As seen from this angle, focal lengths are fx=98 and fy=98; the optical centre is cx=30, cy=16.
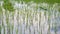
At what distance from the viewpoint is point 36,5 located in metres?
1.21

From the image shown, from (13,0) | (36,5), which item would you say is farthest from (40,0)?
(13,0)

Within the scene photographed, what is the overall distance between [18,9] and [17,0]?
11 centimetres

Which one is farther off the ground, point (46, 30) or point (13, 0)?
point (13, 0)

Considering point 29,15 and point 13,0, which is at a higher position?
point 13,0

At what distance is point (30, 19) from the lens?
1.22m

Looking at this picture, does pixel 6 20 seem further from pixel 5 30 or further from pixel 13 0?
pixel 13 0

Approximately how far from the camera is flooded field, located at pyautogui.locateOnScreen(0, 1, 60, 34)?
1.19 m

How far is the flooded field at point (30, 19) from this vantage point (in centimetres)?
119

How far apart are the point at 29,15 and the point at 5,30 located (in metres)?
0.36

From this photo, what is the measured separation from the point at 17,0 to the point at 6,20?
287 millimetres

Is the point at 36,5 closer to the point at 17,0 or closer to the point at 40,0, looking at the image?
the point at 40,0

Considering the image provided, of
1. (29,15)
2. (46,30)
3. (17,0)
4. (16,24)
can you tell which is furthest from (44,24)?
(17,0)

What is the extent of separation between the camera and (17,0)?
4.05 feet

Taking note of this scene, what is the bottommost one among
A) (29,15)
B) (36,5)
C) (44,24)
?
(44,24)
